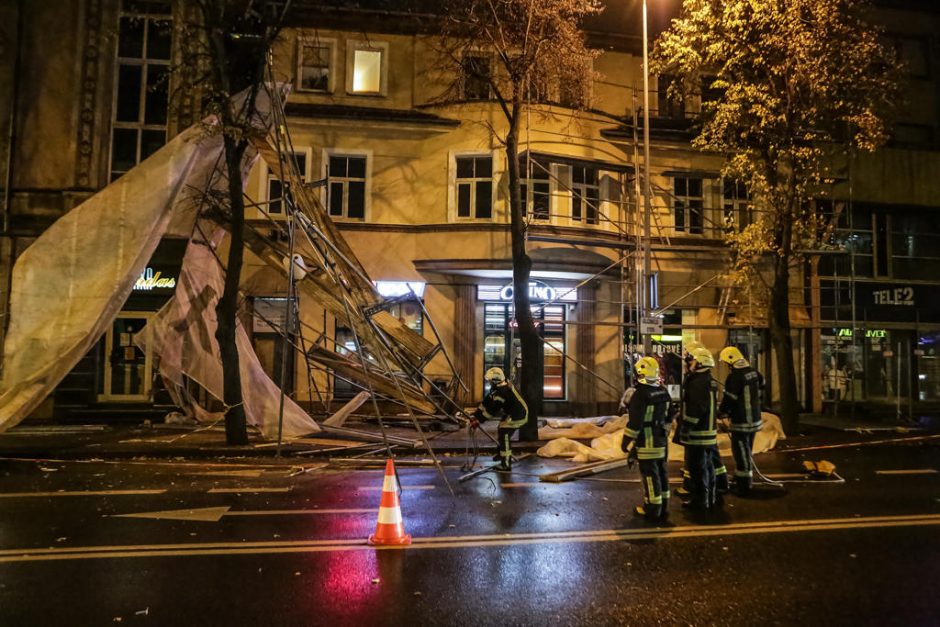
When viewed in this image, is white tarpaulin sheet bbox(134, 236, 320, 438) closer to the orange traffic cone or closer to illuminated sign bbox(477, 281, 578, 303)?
the orange traffic cone

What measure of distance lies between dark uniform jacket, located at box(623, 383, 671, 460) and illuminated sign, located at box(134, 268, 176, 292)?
13.4 meters

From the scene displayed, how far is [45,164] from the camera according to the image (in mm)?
15938

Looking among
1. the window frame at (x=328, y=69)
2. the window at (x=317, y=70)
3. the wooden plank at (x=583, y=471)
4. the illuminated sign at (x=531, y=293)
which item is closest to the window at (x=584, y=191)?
the illuminated sign at (x=531, y=293)

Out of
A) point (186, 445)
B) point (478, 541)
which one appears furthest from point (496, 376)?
point (186, 445)

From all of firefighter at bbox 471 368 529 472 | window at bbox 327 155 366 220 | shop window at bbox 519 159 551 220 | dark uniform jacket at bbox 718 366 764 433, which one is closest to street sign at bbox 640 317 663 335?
shop window at bbox 519 159 551 220

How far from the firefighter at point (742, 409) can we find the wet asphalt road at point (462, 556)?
41cm

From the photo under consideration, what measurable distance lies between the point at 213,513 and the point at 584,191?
44.0 feet

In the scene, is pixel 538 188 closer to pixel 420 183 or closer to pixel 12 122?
pixel 420 183

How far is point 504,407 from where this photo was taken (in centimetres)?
912

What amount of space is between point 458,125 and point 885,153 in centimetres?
1359

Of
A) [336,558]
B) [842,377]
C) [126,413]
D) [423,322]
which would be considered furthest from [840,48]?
[126,413]

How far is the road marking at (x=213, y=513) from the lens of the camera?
673 cm

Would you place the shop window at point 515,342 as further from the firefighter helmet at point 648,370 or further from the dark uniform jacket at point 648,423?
the dark uniform jacket at point 648,423

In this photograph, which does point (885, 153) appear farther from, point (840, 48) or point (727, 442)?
point (727, 442)
